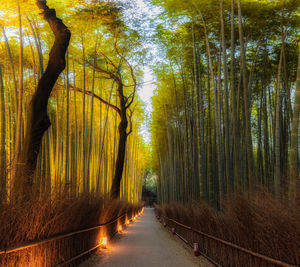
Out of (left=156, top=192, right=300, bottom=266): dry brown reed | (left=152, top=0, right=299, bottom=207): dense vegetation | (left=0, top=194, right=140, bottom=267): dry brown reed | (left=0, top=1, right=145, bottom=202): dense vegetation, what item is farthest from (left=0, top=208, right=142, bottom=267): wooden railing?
(left=152, top=0, right=299, bottom=207): dense vegetation

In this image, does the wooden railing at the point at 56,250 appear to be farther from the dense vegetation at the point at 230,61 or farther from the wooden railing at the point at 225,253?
the dense vegetation at the point at 230,61

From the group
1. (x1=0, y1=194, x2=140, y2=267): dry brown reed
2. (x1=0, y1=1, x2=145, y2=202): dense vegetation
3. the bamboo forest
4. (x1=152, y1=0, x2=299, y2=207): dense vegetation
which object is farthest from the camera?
(x1=152, y1=0, x2=299, y2=207): dense vegetation

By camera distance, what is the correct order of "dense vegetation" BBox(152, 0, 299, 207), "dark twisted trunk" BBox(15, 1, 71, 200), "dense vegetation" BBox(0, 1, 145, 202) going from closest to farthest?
"dark twisted trunk" BBox(15, 1, 71, 200), "dense vegetation" BBox(0, 1, 145, 202), "dense vegetation" BBox(152, 0, 299, 207)

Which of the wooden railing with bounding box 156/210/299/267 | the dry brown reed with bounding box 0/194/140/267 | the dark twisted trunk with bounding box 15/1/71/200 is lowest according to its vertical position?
the wooden railing with bounding box 156/210/299/267

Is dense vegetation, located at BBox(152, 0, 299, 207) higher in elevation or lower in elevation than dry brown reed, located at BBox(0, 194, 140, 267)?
higher

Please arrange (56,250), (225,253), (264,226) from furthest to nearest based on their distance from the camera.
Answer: (225,253), (56,250), (264,226)

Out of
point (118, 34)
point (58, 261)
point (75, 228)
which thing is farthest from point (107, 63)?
point (58, 261)

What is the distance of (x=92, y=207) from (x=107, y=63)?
703cm

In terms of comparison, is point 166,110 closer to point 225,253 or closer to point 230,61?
point 230,61

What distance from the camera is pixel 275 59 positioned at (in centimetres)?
1023

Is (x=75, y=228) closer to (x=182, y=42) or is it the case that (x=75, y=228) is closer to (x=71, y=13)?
(x=71, y=13)

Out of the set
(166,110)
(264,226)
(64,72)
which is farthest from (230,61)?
(264,226)

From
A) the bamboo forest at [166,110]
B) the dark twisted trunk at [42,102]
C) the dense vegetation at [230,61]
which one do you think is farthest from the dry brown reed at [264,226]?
the dark twisted trunk at [42,102]

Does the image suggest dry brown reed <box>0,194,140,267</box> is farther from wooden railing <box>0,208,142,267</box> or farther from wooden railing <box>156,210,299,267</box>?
wooden railing <box>156,210,299,267</box>
